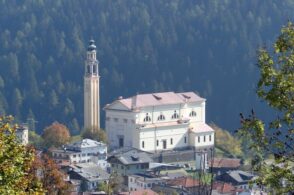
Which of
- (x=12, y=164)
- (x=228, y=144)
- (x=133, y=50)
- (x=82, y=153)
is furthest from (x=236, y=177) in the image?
(x=133, y=50)

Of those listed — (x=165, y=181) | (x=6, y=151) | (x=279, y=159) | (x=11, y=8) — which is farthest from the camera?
(x=11, y=8)

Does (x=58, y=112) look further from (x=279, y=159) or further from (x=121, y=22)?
(x=279, y=159)

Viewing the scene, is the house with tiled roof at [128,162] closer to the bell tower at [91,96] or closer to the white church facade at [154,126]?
the white church facade at [154,126]

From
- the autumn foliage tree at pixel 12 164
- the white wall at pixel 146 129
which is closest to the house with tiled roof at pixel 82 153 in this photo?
the white wall at pixel 146 129

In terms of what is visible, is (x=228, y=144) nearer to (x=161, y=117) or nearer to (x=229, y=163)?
(x=161, y=117)

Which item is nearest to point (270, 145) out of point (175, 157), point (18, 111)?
point (175, 157)
